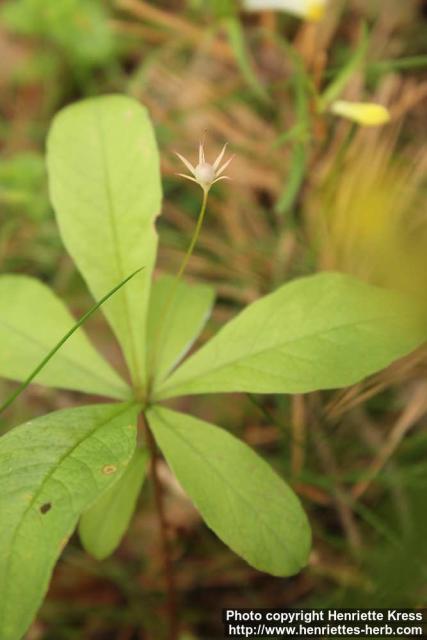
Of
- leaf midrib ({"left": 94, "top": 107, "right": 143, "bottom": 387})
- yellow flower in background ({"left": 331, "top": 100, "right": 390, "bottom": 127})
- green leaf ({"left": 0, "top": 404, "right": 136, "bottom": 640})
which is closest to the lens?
green leaf ({"left": 0, "top": 404, "right": 136, "bottom": 640})

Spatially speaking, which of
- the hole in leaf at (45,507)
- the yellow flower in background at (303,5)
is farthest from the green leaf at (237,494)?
the yellow flower in background at (303,5)

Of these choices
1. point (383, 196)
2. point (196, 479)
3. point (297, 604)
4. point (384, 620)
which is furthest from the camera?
point (383, 196)

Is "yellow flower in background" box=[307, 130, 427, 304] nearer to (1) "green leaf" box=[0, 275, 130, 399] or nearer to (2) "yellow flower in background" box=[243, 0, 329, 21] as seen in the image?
(2) "yellow flower in background" box=[243, 0, 329, 21]

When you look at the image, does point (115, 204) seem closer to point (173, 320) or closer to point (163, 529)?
point (173, 320)

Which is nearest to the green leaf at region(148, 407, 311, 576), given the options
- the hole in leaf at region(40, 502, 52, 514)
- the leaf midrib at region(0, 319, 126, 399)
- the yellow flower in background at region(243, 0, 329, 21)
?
the leaf midrib at region(0, 319, 126, 399)

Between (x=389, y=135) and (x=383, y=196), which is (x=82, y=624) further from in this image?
(x=389, y=135)

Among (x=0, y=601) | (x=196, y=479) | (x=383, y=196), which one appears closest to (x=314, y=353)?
(x=196, y=479)
